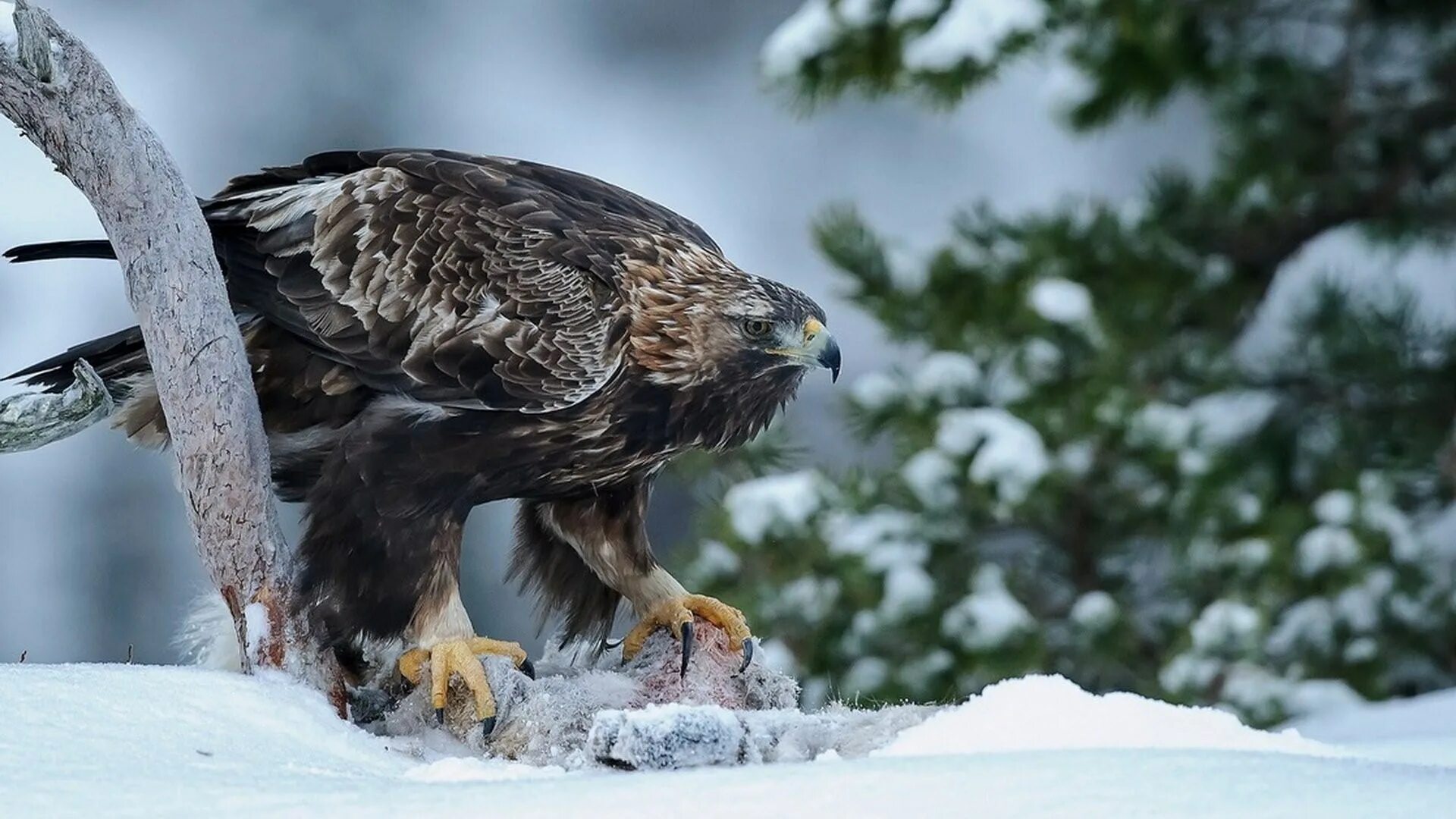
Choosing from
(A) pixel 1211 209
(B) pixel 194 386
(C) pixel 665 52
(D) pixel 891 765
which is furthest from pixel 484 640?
(C) pixel 665 52

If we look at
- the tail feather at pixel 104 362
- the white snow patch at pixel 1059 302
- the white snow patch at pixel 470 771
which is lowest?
the white snow patch at pixel 470 771

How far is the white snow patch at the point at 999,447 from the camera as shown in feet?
20.7

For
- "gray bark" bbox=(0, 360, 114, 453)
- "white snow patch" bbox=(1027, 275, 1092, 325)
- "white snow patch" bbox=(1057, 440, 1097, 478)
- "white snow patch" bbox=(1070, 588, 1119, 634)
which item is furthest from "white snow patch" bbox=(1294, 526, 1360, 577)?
"gray bark" bbox=(0, 360, 114, 453)

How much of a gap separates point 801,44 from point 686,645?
348 centimetres

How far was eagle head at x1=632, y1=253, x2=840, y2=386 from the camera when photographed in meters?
3.21

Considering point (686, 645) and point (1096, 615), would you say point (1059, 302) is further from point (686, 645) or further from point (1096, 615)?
point (686, 645)

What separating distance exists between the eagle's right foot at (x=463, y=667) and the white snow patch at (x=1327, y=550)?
4.13 m

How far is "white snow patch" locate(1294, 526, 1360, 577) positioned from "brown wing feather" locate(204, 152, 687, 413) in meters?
3.73

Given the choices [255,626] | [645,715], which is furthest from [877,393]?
[645,715]

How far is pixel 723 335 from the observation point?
325 centimetres

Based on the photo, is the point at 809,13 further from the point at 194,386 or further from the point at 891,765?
the point at 891,765

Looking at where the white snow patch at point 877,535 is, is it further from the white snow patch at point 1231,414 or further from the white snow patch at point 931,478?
the white snow patch at point 1231,414

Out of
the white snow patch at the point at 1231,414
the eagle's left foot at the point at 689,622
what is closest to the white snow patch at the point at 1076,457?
the white snow patch at the point at 1231,414

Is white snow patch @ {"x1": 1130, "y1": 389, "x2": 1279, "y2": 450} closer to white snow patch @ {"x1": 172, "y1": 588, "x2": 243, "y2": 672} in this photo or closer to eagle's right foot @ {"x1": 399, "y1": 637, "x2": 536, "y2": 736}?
eagle's right foot @ {"x1": 399, "y1": 637, "x2": 536, "y2": 736}
